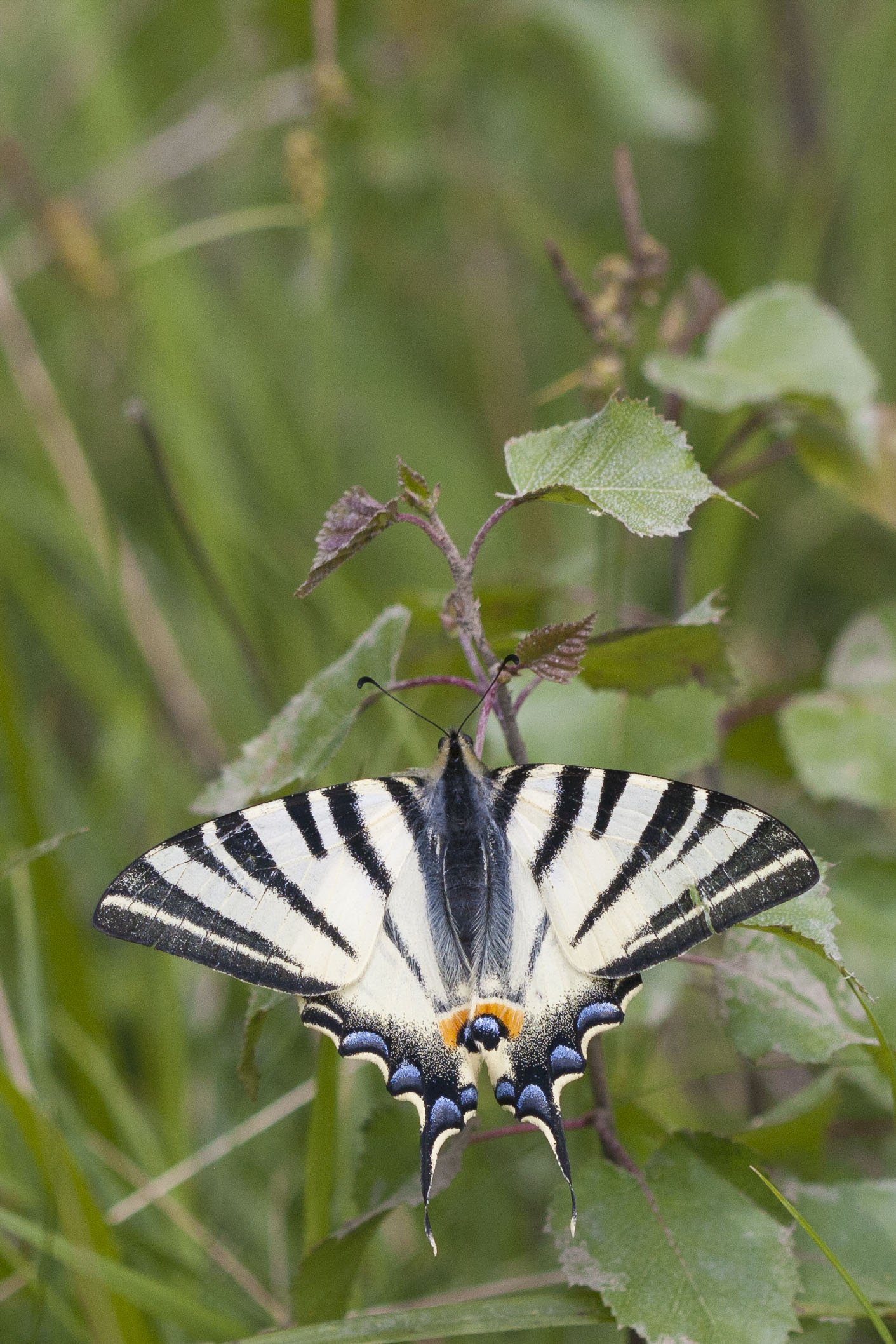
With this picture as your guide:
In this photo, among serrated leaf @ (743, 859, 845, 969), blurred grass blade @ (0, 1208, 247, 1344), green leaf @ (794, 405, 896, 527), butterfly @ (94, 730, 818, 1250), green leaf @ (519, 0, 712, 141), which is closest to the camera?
serrated leaf @ (743, 859, 845, 969)

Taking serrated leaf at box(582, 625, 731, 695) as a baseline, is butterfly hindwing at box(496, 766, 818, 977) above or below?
below

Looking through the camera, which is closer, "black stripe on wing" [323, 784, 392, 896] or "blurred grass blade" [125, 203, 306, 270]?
"black stripe on wing" [323, 784, 392, 896]

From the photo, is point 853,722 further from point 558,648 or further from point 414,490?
point 414,490

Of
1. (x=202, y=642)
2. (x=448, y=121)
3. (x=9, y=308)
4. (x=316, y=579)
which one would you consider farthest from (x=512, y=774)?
(x=448, y=121)

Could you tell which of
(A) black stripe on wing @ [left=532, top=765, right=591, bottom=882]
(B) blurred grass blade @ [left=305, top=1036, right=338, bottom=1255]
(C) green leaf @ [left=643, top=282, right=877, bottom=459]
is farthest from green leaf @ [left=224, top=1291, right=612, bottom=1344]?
(C) green leaf @ [left=643, top=282, right=877, bottom=459]

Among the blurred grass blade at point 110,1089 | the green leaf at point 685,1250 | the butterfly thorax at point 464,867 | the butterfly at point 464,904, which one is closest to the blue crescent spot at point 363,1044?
the butterfly at point 464,904

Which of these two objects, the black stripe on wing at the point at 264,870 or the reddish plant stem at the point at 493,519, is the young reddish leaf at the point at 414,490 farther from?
the black stripe on wing at the point at 264,870

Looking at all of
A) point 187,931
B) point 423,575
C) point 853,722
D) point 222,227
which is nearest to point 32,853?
point 187,931

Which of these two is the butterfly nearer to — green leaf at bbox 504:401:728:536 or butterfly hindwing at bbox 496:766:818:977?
butterfly hindwing at bbox 496:766:818:977
